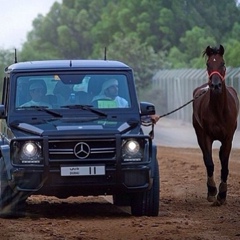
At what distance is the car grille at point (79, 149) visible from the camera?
1404cm

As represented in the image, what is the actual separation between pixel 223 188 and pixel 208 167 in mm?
664

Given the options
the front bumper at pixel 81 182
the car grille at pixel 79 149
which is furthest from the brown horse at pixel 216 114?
the car grille at pixel 79 149

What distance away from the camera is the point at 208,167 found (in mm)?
17219

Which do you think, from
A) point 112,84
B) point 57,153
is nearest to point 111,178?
point 57,153

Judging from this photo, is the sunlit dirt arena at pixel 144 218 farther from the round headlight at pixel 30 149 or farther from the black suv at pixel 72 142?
the round headlight at pixel 30 149

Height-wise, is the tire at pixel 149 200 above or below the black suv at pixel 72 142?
below

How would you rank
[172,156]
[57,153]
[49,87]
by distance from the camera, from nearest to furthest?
[57,153] → [49,87] → [172,156]

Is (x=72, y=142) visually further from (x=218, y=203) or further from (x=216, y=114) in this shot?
(x=216, y=114)

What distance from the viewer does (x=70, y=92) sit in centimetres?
1541

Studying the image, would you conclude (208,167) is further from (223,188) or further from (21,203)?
(21,203)

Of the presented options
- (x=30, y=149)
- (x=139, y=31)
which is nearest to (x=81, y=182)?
(x=30, y=149)

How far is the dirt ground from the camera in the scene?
1249 centimetres

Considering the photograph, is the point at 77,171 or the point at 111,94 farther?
the point at 111,94

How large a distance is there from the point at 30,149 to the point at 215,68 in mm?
3734
